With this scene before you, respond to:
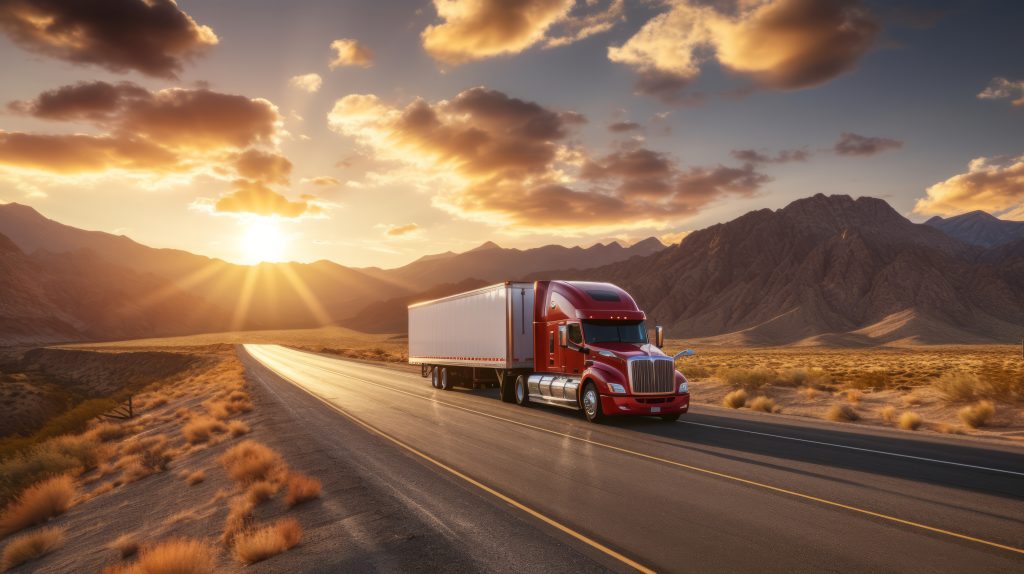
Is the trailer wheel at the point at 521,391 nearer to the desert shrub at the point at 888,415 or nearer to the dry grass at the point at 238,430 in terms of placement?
the dry grass at the point at 238,430

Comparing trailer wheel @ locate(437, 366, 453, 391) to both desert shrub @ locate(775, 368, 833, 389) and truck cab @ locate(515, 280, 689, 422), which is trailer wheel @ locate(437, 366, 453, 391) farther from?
desert shrub @ locate(775, 368, 833, 389)

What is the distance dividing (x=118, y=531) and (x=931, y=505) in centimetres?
1259

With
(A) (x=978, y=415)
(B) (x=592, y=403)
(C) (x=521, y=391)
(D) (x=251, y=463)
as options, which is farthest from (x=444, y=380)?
(A) (x=978, y=415)

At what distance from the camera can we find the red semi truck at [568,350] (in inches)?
627

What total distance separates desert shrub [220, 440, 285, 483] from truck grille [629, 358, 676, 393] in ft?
28.8

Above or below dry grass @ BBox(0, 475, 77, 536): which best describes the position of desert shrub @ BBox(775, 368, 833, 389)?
above

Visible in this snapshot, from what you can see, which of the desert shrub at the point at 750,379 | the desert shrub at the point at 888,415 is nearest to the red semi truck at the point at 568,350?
the desert shrub at the point at 888,415

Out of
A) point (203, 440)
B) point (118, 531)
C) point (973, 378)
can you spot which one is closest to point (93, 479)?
point (203, 440)

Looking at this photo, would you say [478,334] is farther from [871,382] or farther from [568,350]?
[871,382]

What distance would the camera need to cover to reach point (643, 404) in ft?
51.3

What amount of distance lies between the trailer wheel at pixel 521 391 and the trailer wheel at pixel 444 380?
712 cm

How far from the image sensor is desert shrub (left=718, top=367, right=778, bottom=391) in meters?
25.0

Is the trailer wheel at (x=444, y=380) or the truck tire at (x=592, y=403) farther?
the trailer wheel at (x=444, y=380)

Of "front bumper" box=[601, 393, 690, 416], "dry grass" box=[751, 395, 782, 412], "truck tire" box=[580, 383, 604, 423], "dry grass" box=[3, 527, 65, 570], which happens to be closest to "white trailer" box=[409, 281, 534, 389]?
"truck tire" box=[580, 383, 604, 423]
